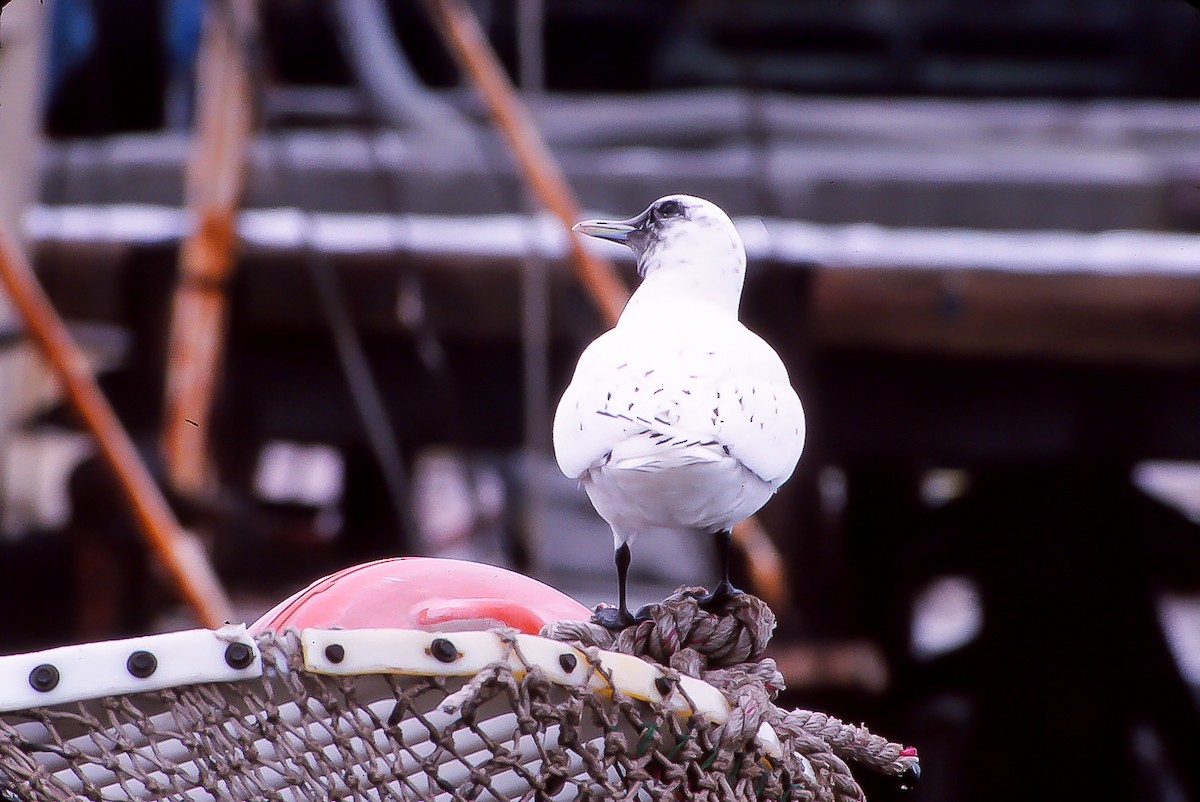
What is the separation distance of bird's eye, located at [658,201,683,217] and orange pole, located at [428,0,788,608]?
119cm

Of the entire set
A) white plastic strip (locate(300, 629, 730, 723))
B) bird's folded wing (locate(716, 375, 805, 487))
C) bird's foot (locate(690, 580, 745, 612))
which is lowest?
bird's foot (locate(690, 580, 745, 612))

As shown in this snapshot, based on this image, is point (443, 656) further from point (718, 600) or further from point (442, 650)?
point (718, 600)

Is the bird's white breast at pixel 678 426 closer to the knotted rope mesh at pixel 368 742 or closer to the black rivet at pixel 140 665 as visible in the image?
the knotted rope mesh at pixel 368 742

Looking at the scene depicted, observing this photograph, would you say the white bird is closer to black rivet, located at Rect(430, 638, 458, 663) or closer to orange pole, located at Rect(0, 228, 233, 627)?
black rivet, located at Rect(430, 638, 458, 663)

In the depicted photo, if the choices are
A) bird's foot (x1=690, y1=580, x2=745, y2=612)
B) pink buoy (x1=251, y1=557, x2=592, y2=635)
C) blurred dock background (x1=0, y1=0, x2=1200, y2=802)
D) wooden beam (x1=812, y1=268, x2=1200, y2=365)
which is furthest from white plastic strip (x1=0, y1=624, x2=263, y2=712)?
wooden beam (x1=812, y1=268, x2=1200, y2=365)

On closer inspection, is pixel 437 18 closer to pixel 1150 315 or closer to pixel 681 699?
pixel 1150 315

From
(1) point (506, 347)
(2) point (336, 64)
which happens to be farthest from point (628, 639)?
(2) point (336, 64)

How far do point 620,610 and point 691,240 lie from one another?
0.23m

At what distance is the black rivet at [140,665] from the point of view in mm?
700

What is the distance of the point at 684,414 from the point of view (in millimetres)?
769

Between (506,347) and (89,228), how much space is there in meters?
0.81

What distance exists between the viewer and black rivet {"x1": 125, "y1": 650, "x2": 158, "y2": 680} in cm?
70

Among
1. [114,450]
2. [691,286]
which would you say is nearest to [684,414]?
[691,286]

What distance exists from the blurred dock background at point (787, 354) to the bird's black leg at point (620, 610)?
4.51 feet
